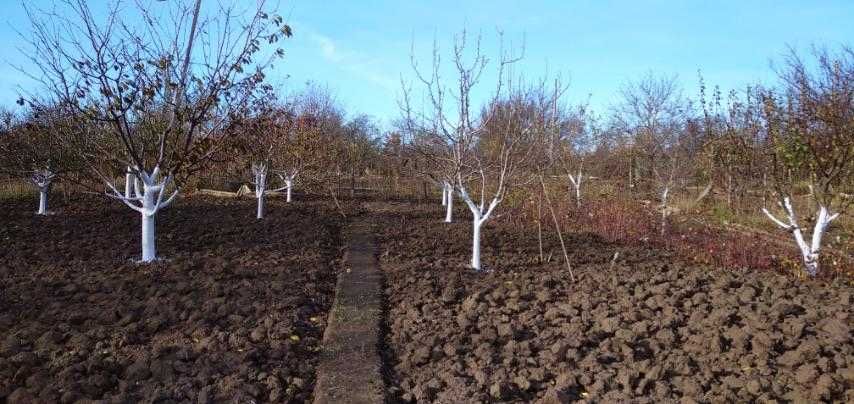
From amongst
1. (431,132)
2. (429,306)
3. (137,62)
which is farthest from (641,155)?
(137,62)

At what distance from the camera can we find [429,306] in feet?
15.9

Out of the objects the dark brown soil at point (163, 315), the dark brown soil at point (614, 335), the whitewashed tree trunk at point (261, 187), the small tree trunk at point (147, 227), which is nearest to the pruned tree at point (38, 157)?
the dark brown soil at point (163, 315)

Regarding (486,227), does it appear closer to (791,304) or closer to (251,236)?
(251,236)

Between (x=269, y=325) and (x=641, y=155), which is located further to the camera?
(x=641, y=155)

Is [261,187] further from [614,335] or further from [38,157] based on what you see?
[614,335]

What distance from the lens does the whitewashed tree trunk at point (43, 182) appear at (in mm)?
10352

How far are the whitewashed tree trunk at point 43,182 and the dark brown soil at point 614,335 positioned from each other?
24.6 ft

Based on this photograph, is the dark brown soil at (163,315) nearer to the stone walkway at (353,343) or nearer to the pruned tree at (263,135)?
the stone walkway at (353,343)

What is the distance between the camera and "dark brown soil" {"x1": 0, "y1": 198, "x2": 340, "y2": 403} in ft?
10.7

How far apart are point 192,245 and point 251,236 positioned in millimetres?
969

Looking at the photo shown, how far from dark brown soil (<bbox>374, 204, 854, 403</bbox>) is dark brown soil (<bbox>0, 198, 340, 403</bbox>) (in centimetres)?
78

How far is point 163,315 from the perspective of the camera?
4441mm

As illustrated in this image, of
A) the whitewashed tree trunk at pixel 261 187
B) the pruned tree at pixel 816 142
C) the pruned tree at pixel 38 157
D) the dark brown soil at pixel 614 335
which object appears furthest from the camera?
the whitewashed tree trunk at pixel 261 187

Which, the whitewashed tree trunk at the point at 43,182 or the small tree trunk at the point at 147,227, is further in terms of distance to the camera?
the whitewashed tree trunk at the point at 43,182
